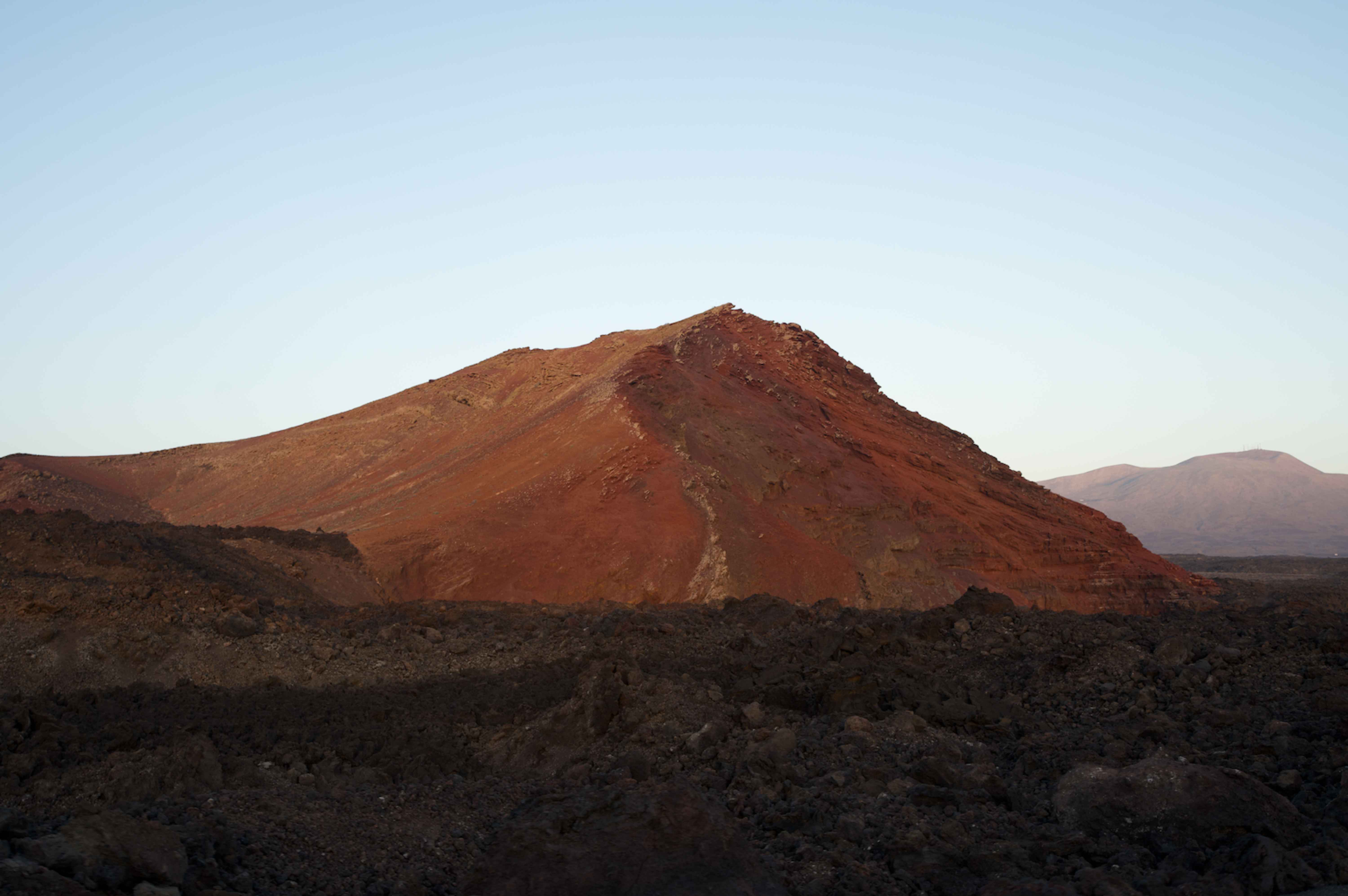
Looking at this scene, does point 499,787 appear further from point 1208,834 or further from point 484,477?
point 484,477

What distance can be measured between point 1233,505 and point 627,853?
154 m

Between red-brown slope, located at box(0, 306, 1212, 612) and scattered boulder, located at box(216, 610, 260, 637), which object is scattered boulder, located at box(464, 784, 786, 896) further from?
red-brown slope, located at box(0, 306, 1212, 612)

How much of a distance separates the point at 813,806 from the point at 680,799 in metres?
0.97

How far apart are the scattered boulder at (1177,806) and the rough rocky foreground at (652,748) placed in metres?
0.02

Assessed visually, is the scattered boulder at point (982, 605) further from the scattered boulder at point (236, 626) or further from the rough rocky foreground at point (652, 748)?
the scattered boulder at point (236, 626)

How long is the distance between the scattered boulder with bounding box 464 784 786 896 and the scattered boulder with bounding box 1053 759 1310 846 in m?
2.19

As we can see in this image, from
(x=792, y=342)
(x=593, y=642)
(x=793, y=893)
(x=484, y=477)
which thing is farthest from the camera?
Answer: (x=792, y=342)

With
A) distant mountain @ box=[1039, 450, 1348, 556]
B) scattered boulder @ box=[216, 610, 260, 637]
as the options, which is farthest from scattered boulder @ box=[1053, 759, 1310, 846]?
distant mountain @ box=[1039, 450, 1348, 556]

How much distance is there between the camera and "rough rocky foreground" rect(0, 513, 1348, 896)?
5.69 metres

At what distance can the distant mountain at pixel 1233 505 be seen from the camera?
11225 centimetres

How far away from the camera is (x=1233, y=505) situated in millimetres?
137125

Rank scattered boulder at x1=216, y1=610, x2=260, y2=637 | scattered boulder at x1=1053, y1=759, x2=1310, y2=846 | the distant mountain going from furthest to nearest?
the distant mountain, scattered boulder at x1=216, y1=610, x2=260, y2=637, scattered boulder at x1=1053, y1=759, x2=1310, y2=846

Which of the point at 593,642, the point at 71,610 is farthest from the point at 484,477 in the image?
the point at 71,610

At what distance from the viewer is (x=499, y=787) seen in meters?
7.95
